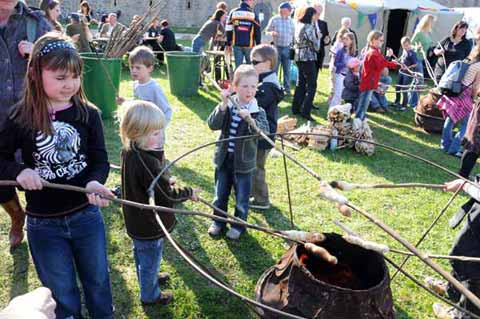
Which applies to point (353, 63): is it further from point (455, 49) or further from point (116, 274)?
point (116, 274)

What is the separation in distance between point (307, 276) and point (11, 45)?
2.22 metres

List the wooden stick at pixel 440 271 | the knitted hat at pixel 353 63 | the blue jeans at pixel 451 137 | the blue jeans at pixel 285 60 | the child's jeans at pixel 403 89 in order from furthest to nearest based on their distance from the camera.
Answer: the blue jeans at pixel 285 60 → the child's jeans at pixel 403 89 → the knitted hat at pixel 353 63 → the blue jeans at pixel 451 137 → the wooden stick at pixel 440 271

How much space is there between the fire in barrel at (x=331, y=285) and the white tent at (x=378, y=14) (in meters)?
10.5

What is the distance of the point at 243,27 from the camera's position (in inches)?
309

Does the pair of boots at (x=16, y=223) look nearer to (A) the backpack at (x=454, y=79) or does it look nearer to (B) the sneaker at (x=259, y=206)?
(B) the sneaker at (x=259, y=206)

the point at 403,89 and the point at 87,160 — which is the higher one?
the point at 87,160

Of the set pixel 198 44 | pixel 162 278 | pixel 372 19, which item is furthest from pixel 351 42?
pixel 162 278

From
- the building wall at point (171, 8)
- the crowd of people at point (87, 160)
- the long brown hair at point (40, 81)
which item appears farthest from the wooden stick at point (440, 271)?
the building wall at point (171, 8)

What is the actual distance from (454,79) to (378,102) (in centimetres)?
263

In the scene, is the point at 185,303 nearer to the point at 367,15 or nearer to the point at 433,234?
the point at 433,234

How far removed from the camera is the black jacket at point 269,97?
3.72 metres

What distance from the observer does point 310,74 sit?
7.02 m

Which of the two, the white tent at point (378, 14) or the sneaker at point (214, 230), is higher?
the white tent at point (378, 14)

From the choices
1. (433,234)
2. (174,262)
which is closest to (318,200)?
(433,234)
